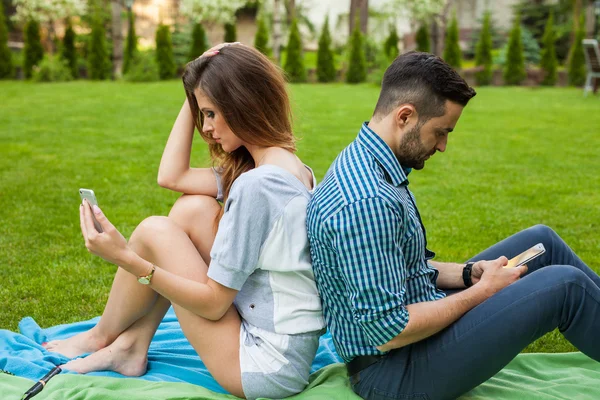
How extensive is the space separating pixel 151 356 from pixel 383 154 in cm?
146

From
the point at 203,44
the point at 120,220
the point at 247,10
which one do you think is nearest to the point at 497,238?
the point at 120,220

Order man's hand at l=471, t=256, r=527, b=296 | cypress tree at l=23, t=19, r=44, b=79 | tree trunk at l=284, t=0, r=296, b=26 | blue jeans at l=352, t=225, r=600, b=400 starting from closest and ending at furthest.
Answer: blue jeans at l=352, t=225, r=600, b=400 → man's hand at l=471, t=256, r=527, b=296 → cypress tree at l=23, t=19, r=44, b=79 → tree trunk at l=284, t=0, r=296, b=26

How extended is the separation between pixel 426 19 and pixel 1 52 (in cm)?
1257

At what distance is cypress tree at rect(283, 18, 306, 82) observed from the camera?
19203mm

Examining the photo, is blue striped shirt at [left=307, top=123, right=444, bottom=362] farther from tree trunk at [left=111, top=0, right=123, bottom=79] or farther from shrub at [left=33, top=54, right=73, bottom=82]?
tree trunk at [left=111, top=0, right=123, bottom=79]

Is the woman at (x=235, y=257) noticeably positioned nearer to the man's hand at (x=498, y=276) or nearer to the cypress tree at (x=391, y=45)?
the man's hand at (x=498, y=276)

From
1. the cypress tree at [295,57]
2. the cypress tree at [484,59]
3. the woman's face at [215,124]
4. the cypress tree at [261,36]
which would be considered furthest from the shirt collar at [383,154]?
the cypress tree at [484,59]

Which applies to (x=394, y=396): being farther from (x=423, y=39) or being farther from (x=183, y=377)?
(x=423, y=39)

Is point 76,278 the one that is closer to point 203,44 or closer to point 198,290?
point 198,290

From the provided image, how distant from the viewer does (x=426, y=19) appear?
22484mm

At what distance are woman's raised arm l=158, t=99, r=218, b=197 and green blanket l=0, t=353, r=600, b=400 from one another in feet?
2.61

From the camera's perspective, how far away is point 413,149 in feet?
7.74

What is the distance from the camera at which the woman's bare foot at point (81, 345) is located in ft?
9.73

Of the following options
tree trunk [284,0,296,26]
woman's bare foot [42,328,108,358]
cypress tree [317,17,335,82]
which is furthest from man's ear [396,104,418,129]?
tree trunk [284,0,296,26]
